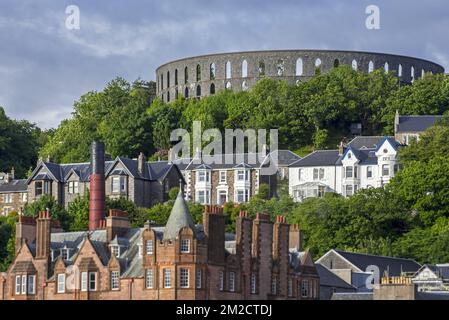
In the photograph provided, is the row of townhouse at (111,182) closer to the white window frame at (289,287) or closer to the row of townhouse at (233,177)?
the row of townhouse at (233,177)

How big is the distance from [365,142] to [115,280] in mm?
60445

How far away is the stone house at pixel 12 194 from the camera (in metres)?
141

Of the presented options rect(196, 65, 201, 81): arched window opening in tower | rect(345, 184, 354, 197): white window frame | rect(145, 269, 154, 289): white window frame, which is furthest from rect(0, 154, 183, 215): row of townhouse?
rect(145, 269, 154, 289): white window frame

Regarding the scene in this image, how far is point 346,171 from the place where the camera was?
448 ft

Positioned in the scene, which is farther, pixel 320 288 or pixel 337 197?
pixel 337 197

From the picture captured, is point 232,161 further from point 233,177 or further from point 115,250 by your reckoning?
point 115,250

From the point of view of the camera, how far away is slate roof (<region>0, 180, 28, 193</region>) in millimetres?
142375

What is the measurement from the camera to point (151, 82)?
18312 cm

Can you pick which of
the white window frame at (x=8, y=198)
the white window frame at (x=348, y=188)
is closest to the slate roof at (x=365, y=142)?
the white window frame at (x=348, y=188)

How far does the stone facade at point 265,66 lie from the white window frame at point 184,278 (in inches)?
3272

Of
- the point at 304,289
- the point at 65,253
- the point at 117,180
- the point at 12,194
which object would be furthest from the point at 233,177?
the point at 65,253
